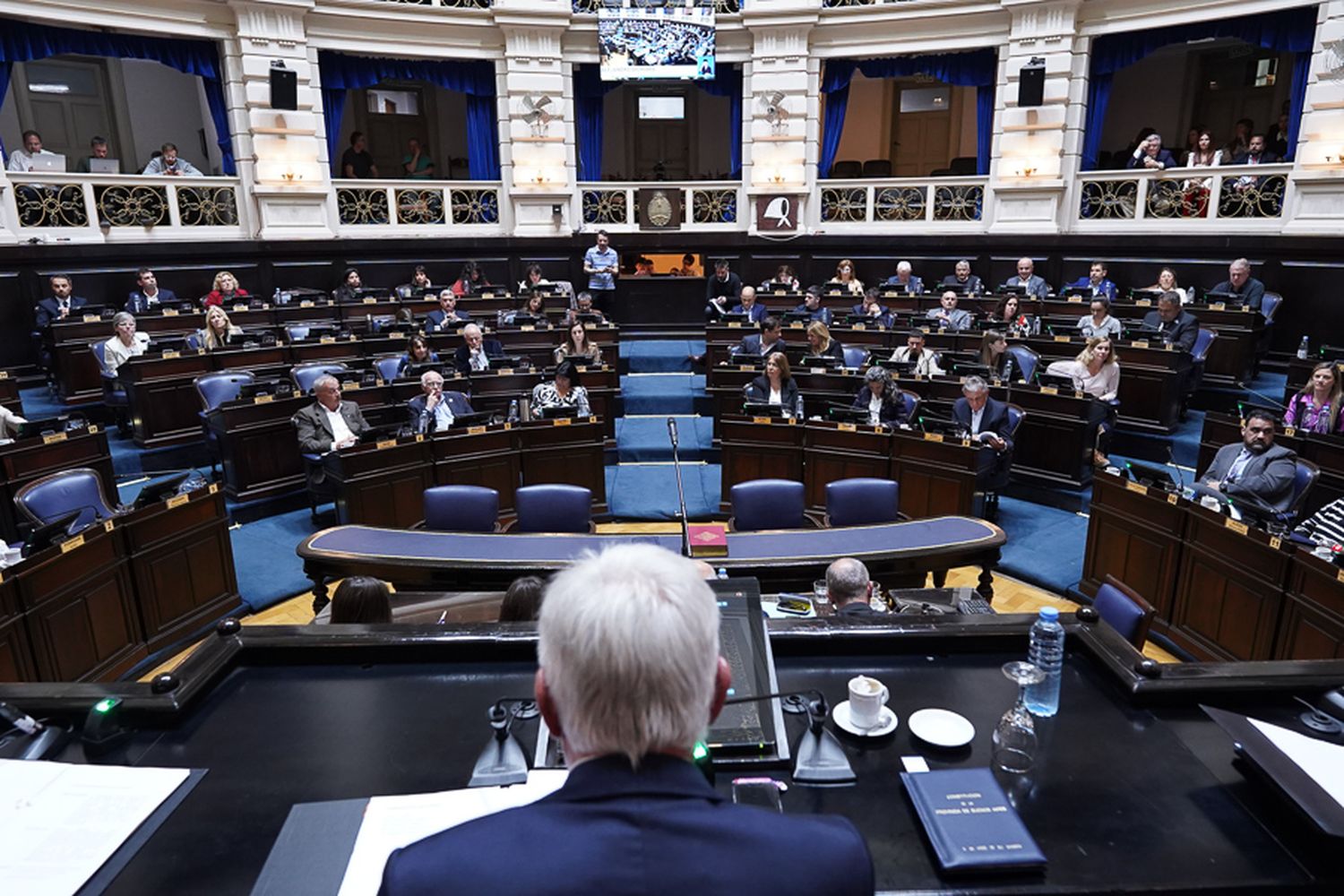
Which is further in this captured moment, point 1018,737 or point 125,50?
point 125,50

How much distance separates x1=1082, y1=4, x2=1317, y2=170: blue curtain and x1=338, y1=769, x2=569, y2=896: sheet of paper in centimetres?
1238

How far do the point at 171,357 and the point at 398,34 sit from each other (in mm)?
6771

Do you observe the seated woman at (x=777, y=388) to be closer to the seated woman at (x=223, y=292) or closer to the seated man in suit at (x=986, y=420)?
the seated man in suit at (x=986, y=420)

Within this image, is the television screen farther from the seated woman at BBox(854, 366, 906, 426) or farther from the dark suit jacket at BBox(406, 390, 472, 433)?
the seated woman at BBox(854, 366, 906, 426)

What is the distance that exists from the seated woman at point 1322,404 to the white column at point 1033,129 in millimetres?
6498

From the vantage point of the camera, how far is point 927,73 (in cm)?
1261

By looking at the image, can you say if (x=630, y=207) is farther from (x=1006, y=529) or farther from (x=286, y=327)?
(x=1006, y=529)

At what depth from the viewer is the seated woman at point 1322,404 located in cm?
577

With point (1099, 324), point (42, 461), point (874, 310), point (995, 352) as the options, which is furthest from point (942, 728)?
point (874, 310)

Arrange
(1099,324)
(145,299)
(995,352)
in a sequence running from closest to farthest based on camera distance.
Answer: (995,352)
(1099,324)
(145,299)

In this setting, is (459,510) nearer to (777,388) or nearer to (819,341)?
(777,388)

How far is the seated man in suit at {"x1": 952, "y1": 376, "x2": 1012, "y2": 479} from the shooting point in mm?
6570

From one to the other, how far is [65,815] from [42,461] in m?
5.41

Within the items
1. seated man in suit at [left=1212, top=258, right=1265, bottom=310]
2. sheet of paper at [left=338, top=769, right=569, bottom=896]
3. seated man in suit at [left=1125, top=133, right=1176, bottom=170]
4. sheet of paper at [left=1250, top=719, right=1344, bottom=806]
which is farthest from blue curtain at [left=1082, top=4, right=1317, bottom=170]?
sheet of paper at [left=338, top=769, right=569, bottom=896]
